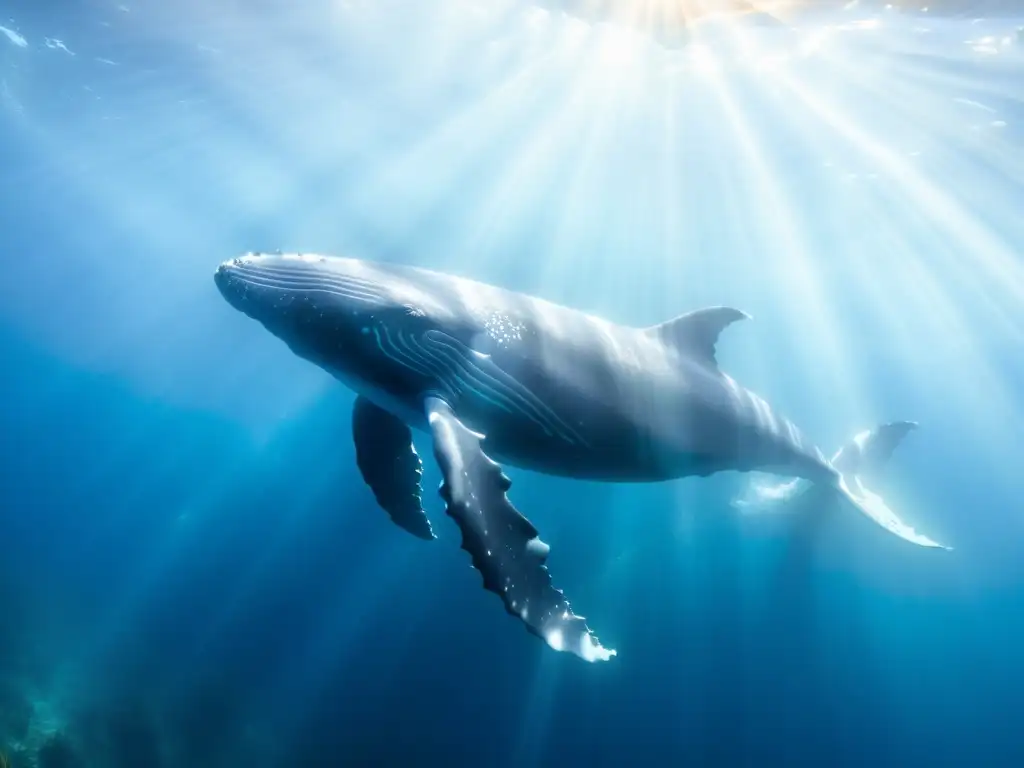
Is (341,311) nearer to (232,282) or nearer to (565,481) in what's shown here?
(232,282)

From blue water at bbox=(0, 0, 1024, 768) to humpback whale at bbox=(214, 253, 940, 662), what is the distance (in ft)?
39.0

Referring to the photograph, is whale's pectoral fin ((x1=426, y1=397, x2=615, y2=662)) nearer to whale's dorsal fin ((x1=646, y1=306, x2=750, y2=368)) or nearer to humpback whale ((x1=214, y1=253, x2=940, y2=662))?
humpback whale ((x1=214, y1=253, x2=940, y2=662))

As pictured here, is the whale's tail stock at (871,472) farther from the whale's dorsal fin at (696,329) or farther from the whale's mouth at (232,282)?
the whale's mouth at (232,282)

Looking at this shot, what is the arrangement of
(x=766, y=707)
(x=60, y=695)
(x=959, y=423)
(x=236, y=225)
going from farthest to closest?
(x=236, y=225) → (x=959, y=423) → (x=60, y=695) → (x=766, y=707)

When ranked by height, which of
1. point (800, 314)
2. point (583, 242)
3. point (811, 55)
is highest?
point (811, 55)

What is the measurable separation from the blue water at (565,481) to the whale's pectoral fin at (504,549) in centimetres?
1353

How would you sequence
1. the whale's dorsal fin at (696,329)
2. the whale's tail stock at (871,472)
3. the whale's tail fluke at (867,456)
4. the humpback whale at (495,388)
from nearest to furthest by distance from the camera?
the humpback whale at (495,388), the whale's dorsal fin at (696,329), the whale's tail stock at (871,472), the whale's tail fluke at (867,456)

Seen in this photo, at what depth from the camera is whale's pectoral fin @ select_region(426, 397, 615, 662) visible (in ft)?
14.1

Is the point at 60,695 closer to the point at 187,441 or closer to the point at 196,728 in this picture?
the point at 196,728

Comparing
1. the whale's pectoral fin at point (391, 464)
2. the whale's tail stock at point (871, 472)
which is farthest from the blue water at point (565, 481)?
the whale's pectoral fin at point (391, 464)

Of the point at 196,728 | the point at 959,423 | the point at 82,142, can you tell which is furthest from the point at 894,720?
the point at 82,142

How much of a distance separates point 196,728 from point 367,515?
27.5 feet

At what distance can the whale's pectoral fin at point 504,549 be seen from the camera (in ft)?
14.1

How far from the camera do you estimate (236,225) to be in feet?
186
